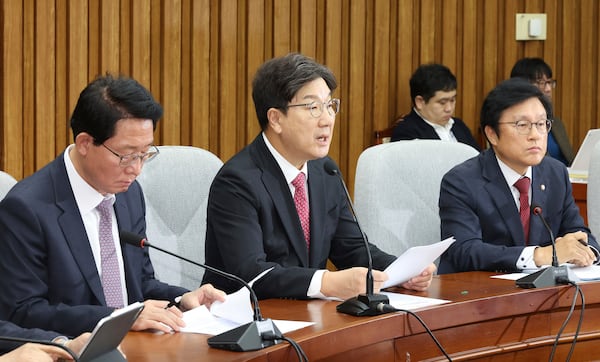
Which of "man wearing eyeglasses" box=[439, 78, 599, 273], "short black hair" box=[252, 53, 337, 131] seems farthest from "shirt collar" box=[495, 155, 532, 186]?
"short black hair" box=[252, 53, 337, 131]

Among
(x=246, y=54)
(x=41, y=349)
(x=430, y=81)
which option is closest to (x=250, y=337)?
(x=41, y=349)

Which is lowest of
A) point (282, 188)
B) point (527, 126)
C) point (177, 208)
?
point (177, 208)

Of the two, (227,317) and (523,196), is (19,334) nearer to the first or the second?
(227,317)

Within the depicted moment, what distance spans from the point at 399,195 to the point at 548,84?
2.92 m

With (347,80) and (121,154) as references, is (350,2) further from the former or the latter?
(121,154)

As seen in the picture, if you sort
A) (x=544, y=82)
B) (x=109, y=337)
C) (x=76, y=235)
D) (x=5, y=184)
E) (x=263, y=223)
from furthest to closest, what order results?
(x=544, y=82) → (x=263, y=223) → (x=5, y=184) → (x=76, y=235) → (x=109, y=337)

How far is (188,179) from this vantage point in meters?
3.58

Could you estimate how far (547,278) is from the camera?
299 centimetres

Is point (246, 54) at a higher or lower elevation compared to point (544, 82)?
higher

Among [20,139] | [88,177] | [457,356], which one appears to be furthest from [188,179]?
[20,139]

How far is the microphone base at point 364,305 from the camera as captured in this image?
98.3 inches

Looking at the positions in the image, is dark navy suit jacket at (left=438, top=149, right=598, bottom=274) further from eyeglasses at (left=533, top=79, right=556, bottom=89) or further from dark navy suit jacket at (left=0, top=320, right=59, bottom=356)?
eyeglasses at (left=533, top=79, right=556, bottom=89)

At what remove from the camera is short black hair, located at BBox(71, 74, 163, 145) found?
8.68 feet

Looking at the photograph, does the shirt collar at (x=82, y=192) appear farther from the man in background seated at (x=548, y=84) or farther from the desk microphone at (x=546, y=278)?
the man in background seated at (x=548, y=84)
